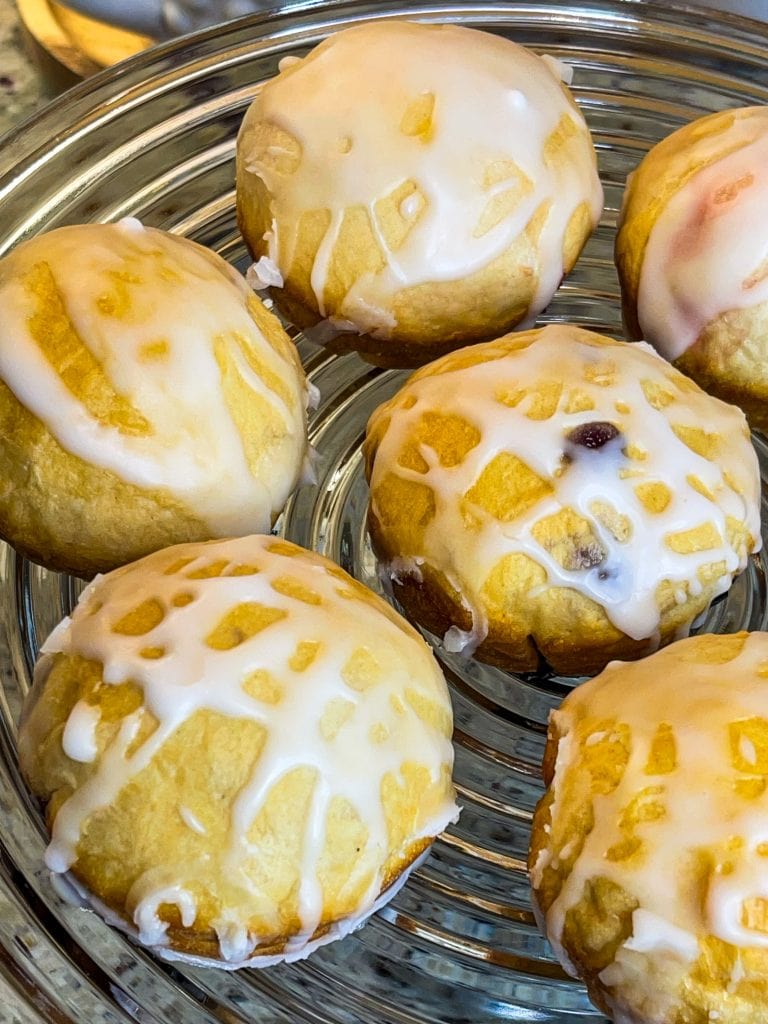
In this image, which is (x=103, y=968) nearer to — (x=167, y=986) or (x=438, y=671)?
(x=167, y=986)

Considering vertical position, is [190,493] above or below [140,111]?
below

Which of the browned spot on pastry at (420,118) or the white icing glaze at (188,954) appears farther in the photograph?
the browned spot on pastry at (420,118)

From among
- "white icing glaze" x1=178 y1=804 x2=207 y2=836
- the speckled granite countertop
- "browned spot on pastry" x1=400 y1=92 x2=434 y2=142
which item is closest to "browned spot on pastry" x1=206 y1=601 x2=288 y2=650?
"white icing glaze" x1=178 y1=804 x2=207 y2=836

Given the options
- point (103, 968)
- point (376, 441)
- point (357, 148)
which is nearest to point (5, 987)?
point (103, 968)

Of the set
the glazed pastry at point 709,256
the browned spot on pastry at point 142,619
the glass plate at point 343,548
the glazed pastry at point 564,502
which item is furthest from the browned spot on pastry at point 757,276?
the browned spot on pastry at point 142,619

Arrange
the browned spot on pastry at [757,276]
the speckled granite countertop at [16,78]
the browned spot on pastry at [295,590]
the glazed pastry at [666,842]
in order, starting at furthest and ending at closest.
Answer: the speckled granite countertop at [16,78], the browned spot on pastry at [757,276], the browned spot on pastry at [295,590], the glazed pastry at [666,842]

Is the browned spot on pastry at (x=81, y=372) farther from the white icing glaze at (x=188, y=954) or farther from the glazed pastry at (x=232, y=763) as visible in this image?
the white icing glaze at (x=188, y=954)
